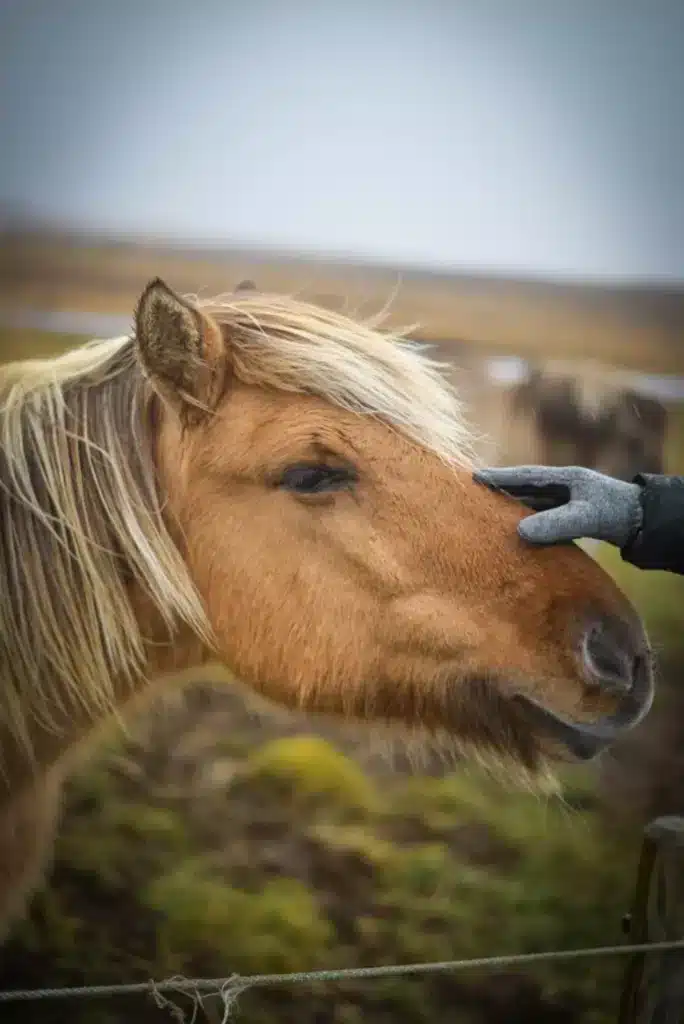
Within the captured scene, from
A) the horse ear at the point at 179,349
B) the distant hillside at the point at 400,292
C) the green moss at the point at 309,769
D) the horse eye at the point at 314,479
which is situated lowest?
the green moss at the point at 309,769

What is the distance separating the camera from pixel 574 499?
1.16 meters

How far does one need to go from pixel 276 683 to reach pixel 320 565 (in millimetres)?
207

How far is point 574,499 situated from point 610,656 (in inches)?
9.4

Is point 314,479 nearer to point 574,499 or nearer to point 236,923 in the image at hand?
point 574,499

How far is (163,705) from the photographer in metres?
1.25

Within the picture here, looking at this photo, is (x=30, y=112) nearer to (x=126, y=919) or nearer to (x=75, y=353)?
(x=75, y=353)

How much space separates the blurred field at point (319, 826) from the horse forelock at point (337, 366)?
11cm

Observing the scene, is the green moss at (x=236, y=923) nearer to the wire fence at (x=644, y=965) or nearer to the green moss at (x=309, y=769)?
the wire fence at (x=644, y=965)

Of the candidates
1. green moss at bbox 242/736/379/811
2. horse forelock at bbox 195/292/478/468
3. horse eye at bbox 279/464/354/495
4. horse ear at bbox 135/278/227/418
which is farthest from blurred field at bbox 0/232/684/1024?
horse eye at bbox 279/464/354/495

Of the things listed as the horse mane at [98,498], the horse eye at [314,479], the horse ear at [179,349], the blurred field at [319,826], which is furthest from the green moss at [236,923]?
the horse ear at [179,349]

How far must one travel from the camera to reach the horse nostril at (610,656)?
107cm

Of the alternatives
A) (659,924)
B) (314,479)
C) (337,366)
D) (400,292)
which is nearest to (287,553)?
(314,479)

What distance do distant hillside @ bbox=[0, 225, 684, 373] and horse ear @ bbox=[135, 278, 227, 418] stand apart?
0.21m

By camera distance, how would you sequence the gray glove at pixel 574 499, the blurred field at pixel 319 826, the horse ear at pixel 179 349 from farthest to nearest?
1. the blurred field at pixel 319 826
2. the gray glove at pixel 574 499
3. the horse ear at pixel 179 349
